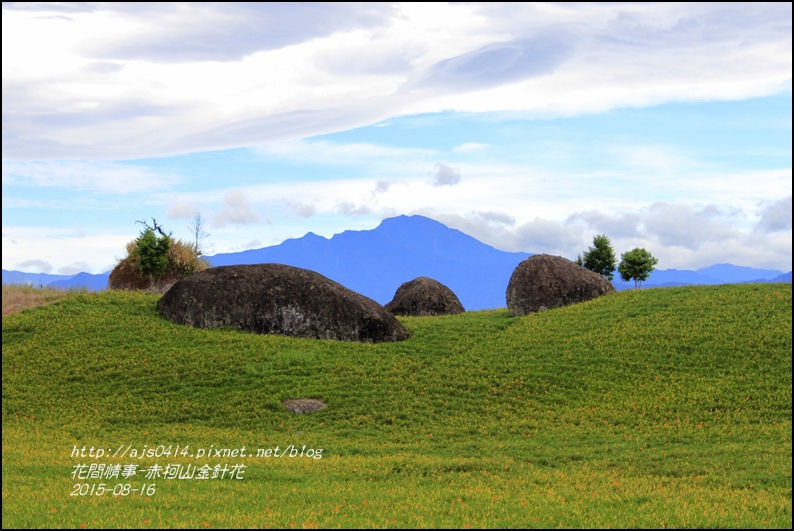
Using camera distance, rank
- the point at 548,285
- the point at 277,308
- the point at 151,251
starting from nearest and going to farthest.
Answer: the point at 277,308
the point at 548,285
the point at 151,251

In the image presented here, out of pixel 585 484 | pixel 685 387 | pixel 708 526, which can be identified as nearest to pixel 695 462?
pixel 585 484

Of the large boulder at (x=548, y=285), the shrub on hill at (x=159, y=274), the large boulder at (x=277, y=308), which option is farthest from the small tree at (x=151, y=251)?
the large boulder at (x=548, y=285)

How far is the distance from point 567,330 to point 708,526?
24.2 m

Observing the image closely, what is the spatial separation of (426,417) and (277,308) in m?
13.8

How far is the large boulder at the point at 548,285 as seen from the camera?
46.5 meters

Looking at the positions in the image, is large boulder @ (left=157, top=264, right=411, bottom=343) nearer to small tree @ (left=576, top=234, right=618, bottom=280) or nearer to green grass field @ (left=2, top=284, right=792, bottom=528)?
green grass field @ (left=2, top=284, right=792, bottom=528)

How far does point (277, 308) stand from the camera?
38.9 m

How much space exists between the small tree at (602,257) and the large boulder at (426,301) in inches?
658

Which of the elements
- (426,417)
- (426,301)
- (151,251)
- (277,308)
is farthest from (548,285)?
(151,251)

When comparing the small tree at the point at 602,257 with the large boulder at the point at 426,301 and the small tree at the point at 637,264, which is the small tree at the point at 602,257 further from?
the large boulder at the point at 426,301

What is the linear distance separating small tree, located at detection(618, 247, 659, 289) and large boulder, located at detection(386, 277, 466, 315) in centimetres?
1763

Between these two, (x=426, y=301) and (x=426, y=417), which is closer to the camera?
(x=426, y=417)

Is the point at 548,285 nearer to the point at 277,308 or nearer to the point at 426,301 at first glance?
the point at 426,301

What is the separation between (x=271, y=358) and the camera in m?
33.5
